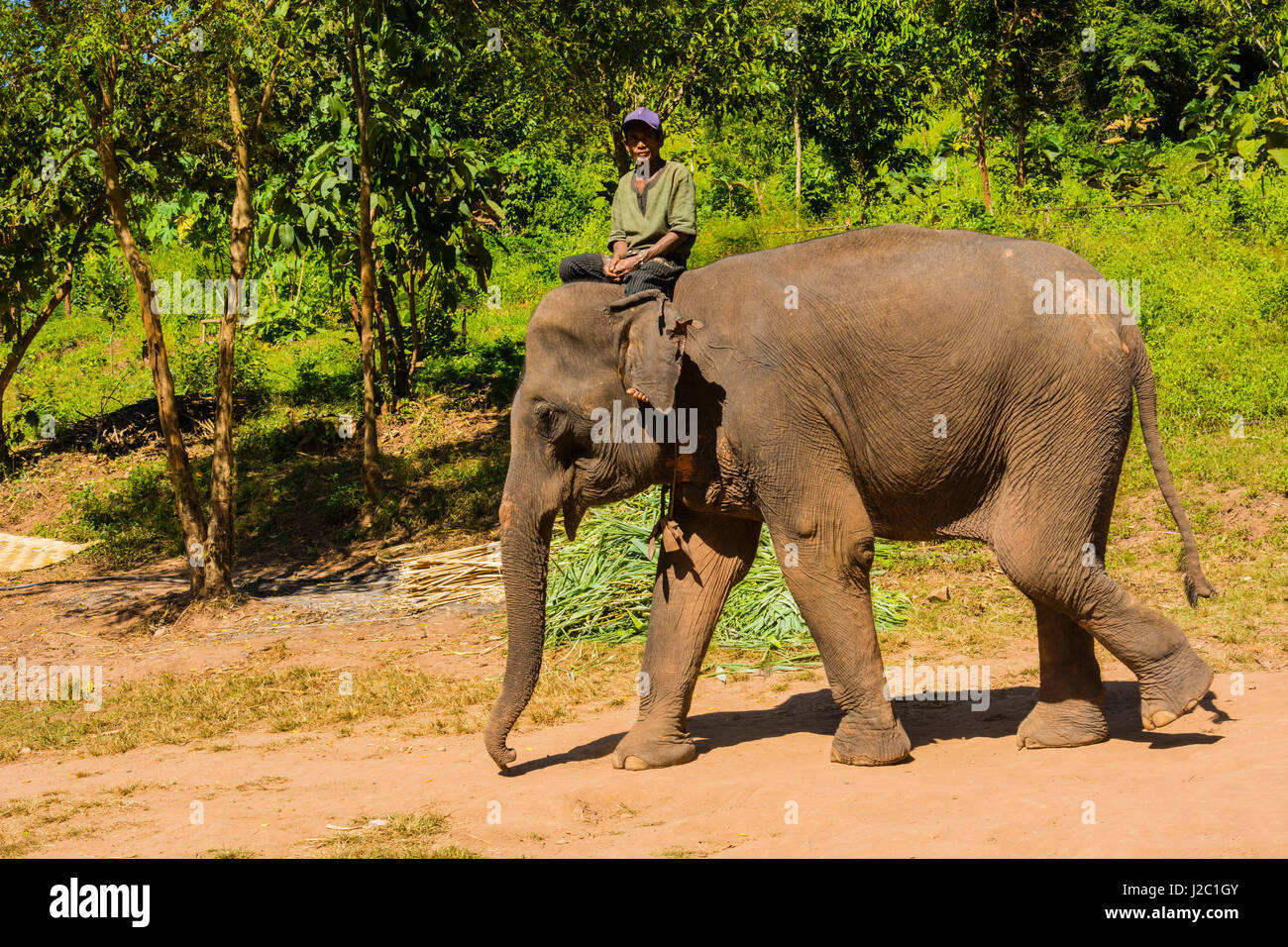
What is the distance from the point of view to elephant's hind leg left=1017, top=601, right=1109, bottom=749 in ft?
22.1

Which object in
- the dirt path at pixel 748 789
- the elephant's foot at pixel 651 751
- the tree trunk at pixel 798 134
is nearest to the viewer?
the dirt path at pixel 748 789

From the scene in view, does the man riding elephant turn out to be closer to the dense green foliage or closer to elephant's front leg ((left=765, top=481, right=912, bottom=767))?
elephant's front leg ((left=765, top=481, right=912, bottom=767))

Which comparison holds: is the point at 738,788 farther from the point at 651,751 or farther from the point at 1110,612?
the point at 1110,612

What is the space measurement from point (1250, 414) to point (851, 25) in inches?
432

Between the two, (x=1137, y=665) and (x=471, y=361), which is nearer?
(x=1137, y=665)

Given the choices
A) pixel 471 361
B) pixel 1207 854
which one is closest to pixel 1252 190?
pixel 471 361

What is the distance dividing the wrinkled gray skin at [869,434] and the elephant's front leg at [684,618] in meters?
0.42

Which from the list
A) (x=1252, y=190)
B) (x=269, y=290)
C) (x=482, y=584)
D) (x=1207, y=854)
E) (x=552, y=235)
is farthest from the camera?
(x=552, y=235)

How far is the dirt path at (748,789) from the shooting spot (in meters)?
5.12

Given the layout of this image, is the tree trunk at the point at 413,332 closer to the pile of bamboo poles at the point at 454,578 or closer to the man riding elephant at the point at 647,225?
the pile of bamboo poles at the point at 454,578

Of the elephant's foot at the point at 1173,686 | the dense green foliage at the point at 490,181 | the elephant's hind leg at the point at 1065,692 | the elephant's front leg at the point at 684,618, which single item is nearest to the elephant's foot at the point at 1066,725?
the elephant's hind leg at the point at 1065,692

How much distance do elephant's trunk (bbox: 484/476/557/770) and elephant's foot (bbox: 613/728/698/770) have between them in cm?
71

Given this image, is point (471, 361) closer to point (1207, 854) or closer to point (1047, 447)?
point (1047, 447)

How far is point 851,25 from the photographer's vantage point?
2136 cm
